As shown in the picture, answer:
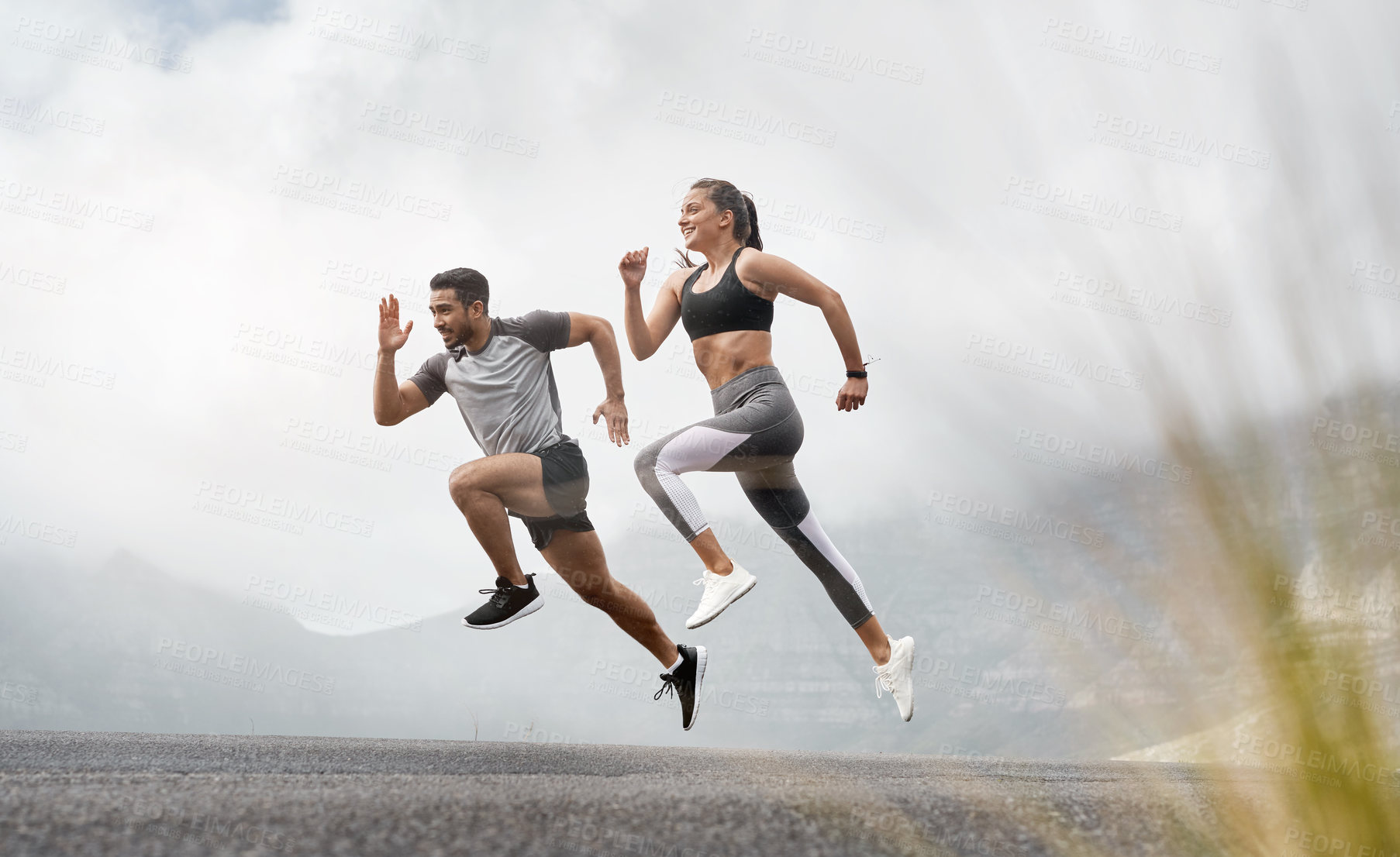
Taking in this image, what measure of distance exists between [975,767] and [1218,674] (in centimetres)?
267

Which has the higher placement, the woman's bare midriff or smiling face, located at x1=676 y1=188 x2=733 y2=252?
smiling face, located at x1=676 y1=188 x2=733 y2=252

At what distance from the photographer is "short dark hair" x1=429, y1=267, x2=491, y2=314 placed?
16.3 feet

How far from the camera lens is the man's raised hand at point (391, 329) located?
4520mm

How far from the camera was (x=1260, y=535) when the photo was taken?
129cm

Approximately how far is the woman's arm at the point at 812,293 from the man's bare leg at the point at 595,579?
1.52 metres

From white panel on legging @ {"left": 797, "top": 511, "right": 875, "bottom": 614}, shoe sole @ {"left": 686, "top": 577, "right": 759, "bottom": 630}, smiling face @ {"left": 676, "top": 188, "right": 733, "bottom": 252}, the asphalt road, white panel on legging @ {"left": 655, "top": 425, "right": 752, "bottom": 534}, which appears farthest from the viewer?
smiling face @ {"left": 676, "top": 188, "right": 733, "bottom": 252}

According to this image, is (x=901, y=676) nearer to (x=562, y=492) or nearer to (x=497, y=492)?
(x=562, y=492)

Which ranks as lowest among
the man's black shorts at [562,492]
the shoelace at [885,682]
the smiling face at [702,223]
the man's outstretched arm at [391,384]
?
the shoelace at [885,682]

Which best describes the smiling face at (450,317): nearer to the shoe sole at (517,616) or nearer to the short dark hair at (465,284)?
the short dark hair at (465,284)

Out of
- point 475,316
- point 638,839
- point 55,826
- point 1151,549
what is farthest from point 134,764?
point 1151,549

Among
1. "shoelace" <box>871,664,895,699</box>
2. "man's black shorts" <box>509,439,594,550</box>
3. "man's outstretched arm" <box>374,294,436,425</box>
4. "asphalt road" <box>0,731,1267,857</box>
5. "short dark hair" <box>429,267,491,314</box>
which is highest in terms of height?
"short dark hair" <box>429,267,491,314</box>

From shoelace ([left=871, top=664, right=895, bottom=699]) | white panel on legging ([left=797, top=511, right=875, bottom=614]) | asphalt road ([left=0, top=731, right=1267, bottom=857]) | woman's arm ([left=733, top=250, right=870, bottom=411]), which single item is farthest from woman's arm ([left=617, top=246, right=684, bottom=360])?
asphalt road ([left=0, top=731, right=1267, bottom=857])

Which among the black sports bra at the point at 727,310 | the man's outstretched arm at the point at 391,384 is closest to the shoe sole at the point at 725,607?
the black sports bra at the point at 727,310

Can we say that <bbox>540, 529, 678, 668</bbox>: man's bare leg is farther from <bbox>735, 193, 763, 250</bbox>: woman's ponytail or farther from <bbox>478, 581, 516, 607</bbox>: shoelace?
<bbox>735, 193, 763, 250</bbox>: woman's ponytail
